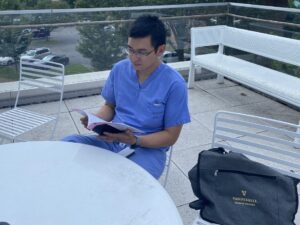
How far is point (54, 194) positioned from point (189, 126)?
8.56ft

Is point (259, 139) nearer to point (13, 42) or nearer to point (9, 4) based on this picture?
point (13, 42)

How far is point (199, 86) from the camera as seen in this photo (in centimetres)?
515

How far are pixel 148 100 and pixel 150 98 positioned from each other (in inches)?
0.7

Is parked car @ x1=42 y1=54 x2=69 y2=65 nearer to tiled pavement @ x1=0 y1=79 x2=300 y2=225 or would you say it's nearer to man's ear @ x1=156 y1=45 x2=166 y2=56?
tiled pavement @ x1=0 y1=79 x2=300 y2=225

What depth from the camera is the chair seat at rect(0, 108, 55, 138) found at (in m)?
2.71

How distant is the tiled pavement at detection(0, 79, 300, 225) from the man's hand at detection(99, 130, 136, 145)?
903 millimetres

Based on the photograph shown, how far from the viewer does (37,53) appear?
14.3 feet

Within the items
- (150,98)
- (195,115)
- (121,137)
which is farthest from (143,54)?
(195,115)

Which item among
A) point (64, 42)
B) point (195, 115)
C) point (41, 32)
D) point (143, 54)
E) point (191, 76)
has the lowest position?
point (195, 115)

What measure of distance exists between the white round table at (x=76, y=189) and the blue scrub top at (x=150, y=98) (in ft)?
1.38

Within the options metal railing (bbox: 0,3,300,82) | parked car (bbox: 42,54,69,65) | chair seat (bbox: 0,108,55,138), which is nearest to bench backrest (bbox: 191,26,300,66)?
metal railing (bbox: 0,3,300,82)

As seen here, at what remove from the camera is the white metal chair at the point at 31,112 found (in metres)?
2.77

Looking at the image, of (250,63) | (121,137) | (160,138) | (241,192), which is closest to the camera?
(241,192)

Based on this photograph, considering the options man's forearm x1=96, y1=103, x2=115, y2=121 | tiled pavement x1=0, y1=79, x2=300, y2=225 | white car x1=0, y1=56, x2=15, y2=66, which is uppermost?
man's forearm x1=96, y1=103, x2=115, y2=121
